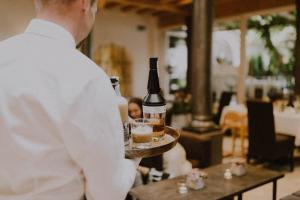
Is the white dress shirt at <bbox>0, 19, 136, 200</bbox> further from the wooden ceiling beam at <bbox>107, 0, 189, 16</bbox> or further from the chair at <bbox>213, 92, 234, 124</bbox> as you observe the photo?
the wooden ceiling beam at <bbox>107, 0, 189, 16</bbox>

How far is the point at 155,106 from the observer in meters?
1.28

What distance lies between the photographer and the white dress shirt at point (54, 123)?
2.46 ft

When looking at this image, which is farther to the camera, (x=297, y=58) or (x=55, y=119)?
(x=297, y=58)

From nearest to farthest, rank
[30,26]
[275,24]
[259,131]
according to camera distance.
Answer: [30,26] < [259,131] < [275,24]

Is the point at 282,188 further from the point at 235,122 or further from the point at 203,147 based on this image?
the point at 235,122

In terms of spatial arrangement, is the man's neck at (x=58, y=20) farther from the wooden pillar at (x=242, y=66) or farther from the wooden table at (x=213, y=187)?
the wooden pillar at (x=242, y=66)

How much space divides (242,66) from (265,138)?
2917 millimetres

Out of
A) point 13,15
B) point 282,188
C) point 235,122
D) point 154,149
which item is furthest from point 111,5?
point 154,149

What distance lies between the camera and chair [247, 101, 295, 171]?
15.7ft

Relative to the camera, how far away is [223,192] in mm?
2469

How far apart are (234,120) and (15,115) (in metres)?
5.44

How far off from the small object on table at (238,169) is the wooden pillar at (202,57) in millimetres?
1324

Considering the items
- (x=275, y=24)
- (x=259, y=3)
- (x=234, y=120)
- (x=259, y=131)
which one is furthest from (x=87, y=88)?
(x=275, y=24)

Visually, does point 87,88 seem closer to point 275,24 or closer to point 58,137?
point 58,137
